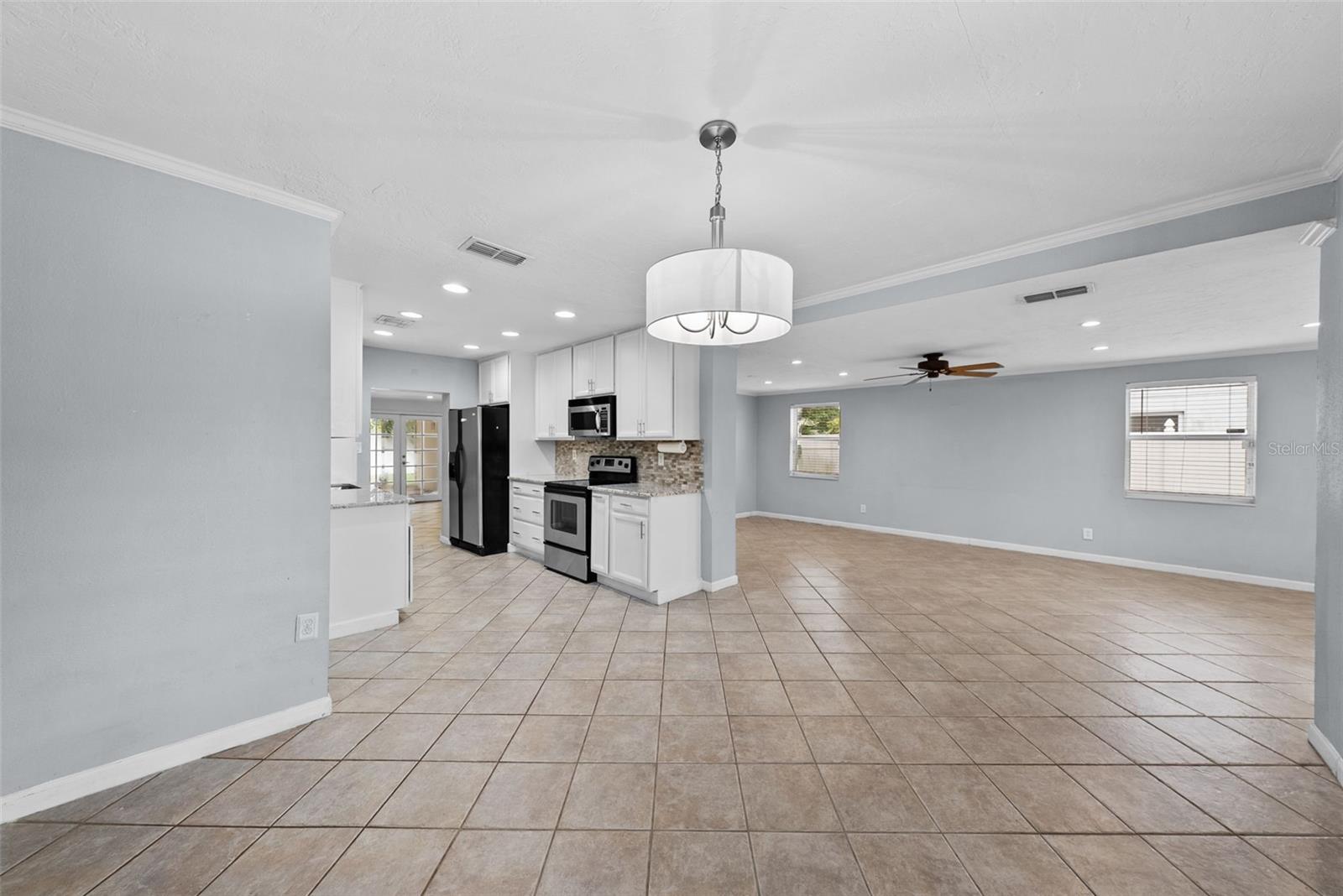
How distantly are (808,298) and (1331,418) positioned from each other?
8.30 feet

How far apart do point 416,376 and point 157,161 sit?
13.6 ft

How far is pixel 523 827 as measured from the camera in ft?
5.41

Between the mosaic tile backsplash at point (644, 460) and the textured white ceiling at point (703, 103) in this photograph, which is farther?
the mosaic tile backsplash at point (644, 460)

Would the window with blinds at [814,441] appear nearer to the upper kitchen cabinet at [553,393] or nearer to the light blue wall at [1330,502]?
the upper kitchen cabinet at [553,393]

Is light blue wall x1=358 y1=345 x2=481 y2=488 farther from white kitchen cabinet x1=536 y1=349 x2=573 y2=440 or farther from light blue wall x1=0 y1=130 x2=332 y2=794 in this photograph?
light blue wall x1=0 y1=130 x2=332 y2=794

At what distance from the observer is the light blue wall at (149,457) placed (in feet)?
5.52

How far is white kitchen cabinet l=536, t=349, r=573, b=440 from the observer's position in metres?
5.41

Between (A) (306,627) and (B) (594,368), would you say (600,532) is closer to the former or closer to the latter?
(B) (594,368)

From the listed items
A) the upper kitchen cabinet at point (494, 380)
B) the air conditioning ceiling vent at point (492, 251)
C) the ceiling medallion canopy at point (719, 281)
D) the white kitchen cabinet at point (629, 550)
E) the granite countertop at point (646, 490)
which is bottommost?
the white kitchen cabinet at point (629, 550)

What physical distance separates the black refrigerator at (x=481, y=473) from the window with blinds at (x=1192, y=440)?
23.7 feet

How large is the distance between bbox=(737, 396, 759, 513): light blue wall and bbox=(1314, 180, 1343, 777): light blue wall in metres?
6.60

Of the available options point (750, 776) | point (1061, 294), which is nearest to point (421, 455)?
point (750, 776)

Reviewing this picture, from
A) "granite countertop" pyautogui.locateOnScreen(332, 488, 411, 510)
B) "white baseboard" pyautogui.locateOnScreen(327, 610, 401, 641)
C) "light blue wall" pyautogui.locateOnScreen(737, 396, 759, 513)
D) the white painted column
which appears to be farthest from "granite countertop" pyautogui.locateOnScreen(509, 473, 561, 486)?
"light blue wall" pyautogui.locateOnScreen(737, 396, 759, 513)

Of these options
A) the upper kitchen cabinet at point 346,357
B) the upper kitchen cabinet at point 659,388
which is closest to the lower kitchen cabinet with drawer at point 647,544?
the upper kitchen cabinet at point 659,388
